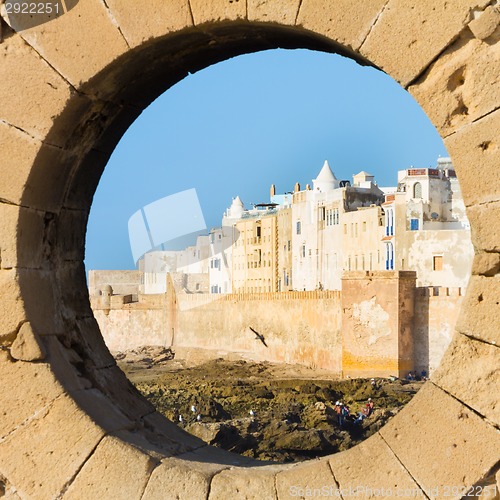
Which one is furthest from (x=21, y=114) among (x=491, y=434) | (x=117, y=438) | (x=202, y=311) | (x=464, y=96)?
(x=202, y=311)

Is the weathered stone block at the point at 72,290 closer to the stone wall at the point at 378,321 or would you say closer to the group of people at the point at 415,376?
the stone wall at the point at 378,321

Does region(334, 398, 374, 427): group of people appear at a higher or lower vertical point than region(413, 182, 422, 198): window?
lower

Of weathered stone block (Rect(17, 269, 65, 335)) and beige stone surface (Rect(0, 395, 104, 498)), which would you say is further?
weathered stone block (Rect(17, 269, 65, 335))

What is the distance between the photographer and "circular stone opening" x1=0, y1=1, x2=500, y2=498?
321 centimetres

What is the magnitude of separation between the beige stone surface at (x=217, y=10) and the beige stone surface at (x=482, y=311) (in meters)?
1.35

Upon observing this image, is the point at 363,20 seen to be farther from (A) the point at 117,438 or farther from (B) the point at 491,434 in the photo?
(A) the point at 117,438

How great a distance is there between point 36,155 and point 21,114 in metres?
0.18

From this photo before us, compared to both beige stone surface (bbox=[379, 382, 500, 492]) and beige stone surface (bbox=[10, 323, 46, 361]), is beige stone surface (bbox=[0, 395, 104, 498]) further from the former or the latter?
beige stone surface (bbox=[379, 382, 500, 492])

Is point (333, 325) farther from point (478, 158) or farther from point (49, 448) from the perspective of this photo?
point (478, 158)

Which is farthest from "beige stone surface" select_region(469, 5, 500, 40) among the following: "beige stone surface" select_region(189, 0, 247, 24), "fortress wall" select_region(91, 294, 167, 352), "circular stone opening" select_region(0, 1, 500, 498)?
"fortress wall" select_region(91, 294, 167, 352)

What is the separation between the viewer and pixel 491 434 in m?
3.12

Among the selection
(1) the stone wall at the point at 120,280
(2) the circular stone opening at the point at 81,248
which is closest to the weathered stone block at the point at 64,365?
→ (2) the circular stone opening at the point at 81,248

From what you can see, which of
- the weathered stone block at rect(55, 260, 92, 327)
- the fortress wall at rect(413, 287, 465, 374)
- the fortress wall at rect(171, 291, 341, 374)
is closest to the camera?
the weathered stone block at rect(55, 260, 92, 327)

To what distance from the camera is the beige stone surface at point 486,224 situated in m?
3.17
